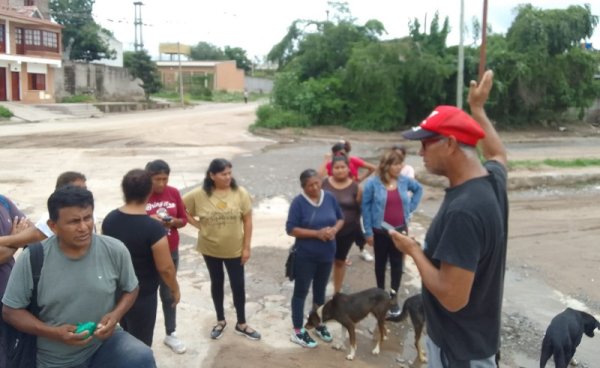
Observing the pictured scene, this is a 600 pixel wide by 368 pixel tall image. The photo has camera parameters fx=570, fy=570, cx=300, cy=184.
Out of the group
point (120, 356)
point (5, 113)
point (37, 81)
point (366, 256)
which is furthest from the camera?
point (37, 81)

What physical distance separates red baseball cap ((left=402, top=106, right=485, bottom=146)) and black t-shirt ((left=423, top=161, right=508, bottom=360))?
192mm

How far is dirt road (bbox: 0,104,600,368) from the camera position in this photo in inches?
208

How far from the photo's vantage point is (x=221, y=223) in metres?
5.20

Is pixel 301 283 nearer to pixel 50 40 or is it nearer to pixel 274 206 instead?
pixel 274 206

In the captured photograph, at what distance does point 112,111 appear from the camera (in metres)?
41.5

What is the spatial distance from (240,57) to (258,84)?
1574cm

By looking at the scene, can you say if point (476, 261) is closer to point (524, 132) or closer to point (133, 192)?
point (133, 192)

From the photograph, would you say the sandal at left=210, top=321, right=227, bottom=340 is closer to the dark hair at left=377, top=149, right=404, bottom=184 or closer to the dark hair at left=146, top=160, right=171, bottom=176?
the dark hair at left=146, top=160, right=171, bottom=176

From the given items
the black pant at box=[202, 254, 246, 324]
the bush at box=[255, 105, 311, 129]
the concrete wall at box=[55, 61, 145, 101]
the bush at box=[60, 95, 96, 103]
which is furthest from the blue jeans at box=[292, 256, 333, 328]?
the concrete wall at box=[55, 61, 145, 101]

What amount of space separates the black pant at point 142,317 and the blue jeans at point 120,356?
33.0 inches

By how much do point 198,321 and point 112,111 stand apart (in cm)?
3845

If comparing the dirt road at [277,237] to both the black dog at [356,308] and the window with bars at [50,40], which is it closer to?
the black dog at [356,308]

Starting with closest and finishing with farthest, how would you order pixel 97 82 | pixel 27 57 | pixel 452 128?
pixel 452 128 → pixel 27 57 → pixel 97 82

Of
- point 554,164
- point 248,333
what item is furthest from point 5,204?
point 554,164
